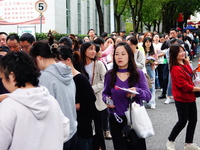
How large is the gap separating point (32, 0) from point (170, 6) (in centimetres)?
3007

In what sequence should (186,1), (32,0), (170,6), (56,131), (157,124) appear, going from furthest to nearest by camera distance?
1. (170,6)
2. (186,1)
3. (32,0)
4. (157,124)
5. (56,131)

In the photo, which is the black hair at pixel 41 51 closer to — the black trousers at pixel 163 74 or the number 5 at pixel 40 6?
the black trousers at pixel 163 74

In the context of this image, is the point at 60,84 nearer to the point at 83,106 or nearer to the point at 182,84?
the point at 83,106

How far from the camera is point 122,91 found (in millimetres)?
4668

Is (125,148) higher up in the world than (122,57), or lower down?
lower down

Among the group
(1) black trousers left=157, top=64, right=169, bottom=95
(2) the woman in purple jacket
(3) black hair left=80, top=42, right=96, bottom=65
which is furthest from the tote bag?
(1) black trousers left=157, top=64, right=169, bottom=95

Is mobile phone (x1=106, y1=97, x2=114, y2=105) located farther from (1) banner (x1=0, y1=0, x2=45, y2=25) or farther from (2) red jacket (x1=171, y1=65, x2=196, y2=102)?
(1) banner (x1=0, y1=0, x2=45, y2=25)

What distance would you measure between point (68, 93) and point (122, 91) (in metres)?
1.12

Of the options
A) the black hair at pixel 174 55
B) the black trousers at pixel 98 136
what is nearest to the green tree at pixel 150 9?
the black hair at pixel 174 55

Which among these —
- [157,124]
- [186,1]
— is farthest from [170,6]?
[157,124]

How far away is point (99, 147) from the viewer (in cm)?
593

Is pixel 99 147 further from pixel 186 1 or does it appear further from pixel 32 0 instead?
pixel 186 1

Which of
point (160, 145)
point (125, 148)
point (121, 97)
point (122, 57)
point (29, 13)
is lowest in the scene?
point (160, 145)

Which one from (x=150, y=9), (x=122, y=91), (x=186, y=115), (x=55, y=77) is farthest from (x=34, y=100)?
(x=150, y=9)
